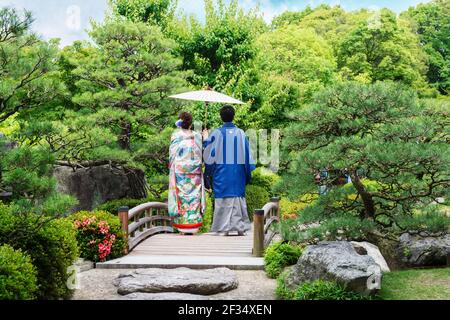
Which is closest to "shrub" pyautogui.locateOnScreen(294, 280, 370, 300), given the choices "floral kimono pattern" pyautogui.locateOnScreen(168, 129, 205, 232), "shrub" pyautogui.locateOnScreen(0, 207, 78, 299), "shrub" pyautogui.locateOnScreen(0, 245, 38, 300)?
"shrub" pyautogui.locateOnScreen(0, 207, 78, 299)

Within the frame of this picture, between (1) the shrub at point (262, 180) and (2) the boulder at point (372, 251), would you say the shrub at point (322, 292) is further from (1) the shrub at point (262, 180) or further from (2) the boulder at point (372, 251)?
(1) the shrub at point (262, 180)

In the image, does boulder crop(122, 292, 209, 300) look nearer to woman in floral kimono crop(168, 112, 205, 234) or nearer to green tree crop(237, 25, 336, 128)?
woman in floral kimono crop(168, 112, 205, 234)

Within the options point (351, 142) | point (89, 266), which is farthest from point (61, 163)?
point (351, 142)

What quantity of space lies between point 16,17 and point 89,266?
3.96 metres

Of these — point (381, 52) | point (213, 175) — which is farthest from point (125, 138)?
point (381, 52)

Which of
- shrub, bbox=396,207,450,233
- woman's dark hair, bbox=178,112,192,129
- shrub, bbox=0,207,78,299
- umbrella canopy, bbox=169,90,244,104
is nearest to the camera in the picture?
shrub, bbox=0,207,78,299

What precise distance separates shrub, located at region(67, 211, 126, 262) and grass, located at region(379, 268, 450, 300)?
3.91 meters

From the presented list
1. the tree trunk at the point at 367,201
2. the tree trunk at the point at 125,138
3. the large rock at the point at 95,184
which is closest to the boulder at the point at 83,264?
the tree trunk at the point at 367,201

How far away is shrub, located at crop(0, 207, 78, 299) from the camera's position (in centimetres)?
688

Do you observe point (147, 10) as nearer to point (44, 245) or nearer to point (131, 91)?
point (131, 91)

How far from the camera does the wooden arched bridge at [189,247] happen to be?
9.01m

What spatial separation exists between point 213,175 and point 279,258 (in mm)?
3553

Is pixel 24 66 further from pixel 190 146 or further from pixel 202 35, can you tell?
pixel 202 35

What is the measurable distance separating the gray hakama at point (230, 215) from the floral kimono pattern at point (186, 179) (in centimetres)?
47
